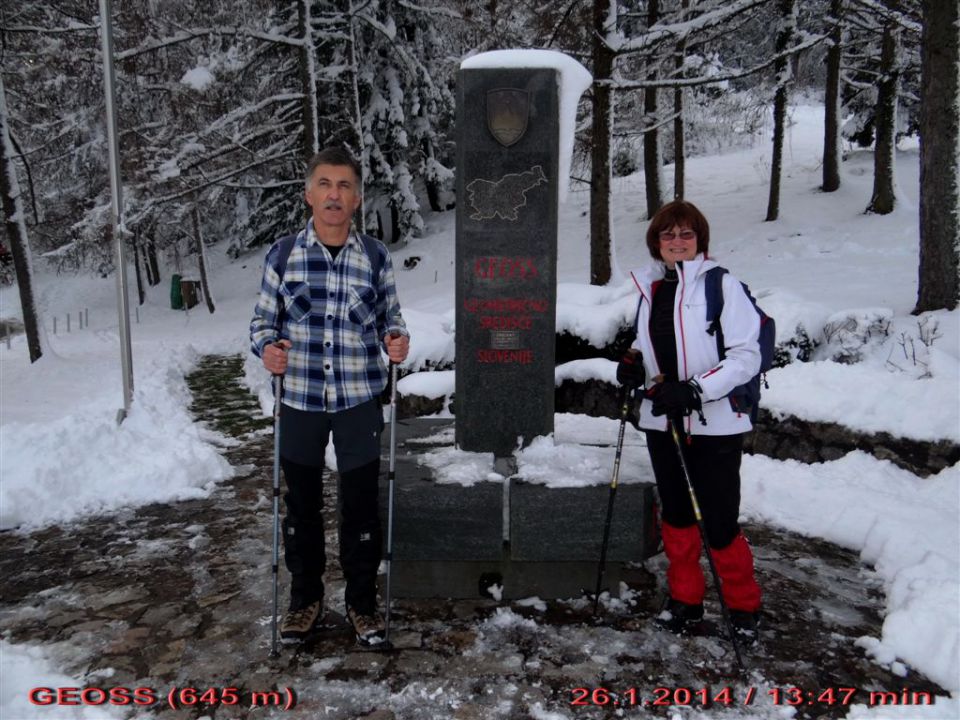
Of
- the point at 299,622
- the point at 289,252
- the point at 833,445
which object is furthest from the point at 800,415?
the point at 289,252

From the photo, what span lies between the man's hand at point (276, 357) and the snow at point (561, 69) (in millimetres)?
2226

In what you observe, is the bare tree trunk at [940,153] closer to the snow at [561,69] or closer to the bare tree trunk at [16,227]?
the snow at [561,69]

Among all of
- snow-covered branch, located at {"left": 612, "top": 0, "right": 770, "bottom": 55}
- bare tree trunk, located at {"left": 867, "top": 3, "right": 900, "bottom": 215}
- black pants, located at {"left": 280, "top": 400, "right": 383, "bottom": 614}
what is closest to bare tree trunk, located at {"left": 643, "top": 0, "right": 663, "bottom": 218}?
bare tree trunk, located at {"left": 867, "top": 3, "right": 900, "bottom": 215}

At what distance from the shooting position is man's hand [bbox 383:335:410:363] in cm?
374

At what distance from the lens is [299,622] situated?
3.79 metres

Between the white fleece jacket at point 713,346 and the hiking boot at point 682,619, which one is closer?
the white fleece jacket at point 713,346

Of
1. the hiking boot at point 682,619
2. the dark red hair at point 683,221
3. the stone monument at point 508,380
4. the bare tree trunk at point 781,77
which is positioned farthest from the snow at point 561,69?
the bare tree trunk at point 781,77

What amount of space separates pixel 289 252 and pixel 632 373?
1924 mm

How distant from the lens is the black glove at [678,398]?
3424 millimetres

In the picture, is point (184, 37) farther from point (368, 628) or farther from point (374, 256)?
point (368, 628)

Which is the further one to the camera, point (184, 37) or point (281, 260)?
point (184, 37)

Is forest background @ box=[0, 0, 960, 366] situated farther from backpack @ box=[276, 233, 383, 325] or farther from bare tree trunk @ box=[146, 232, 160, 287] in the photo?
bare tree trunk @ box=[146, 232, 160, 287]

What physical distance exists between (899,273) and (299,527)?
12.7m

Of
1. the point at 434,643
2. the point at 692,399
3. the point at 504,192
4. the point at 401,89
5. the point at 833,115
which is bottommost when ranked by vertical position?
the point at 434,643
